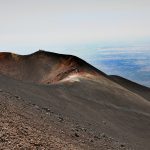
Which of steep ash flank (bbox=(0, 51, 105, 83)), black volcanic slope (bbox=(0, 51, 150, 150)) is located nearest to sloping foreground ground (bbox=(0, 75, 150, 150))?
black volcanic slope (bbox=(0, 51, 150, 150))

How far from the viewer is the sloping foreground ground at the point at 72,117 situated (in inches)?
682

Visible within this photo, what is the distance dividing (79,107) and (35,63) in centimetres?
3390

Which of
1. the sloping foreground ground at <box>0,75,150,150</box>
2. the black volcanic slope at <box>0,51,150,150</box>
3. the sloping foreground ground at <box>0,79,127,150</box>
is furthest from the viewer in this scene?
the black volcanic slope at <box>0,51,150,150</box>

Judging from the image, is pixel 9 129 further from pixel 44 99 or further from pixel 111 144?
pixel 44 99

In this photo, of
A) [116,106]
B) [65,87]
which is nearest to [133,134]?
[116,106]

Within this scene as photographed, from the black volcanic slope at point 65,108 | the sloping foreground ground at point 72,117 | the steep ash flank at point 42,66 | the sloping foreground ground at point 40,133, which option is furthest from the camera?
the steep ash flank at point 42,66

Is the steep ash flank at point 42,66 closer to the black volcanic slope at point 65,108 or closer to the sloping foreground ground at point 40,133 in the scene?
the black volcanic slope at point 65,108

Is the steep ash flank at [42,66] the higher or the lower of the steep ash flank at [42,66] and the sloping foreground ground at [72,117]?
the higher

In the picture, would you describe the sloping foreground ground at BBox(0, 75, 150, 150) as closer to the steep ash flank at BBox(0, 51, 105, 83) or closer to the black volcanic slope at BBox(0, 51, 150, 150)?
the black volcanic slope at BBox(0, 51, 150, 150)

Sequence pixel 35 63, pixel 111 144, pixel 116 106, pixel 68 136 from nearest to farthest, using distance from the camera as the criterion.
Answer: pixel 68 136
pixel 111 144
pixel 116 106
pixel 35 63

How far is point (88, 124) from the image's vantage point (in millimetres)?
29781

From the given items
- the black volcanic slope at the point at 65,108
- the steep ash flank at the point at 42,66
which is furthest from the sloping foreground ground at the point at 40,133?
the steep ash flank at the point at 42,66

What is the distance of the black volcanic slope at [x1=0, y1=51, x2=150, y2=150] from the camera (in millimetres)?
18281

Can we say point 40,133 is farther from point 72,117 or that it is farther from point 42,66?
point 42,66
